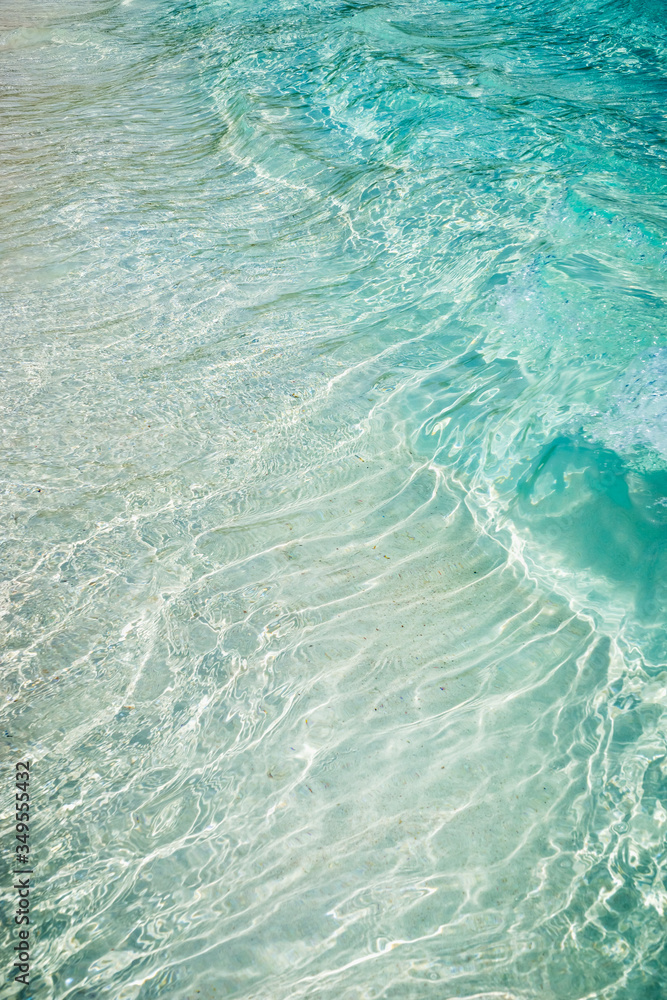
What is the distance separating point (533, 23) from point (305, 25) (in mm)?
2496

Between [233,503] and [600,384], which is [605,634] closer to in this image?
[600,384]

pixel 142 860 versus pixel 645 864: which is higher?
pixel 142 860

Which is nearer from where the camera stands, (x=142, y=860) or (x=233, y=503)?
(x=142, y=860)

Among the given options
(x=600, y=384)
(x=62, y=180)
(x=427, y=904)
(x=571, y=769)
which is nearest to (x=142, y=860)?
(x=427, y=904)

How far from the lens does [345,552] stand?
3.01m

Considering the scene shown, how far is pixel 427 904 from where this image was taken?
2027 millimetres

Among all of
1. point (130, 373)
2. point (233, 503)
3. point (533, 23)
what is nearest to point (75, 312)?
point (130, 373)

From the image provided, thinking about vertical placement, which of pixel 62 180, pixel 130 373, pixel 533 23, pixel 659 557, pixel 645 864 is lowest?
pixel 645 864

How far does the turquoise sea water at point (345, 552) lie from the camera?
201 centimetres

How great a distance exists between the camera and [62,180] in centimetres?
554

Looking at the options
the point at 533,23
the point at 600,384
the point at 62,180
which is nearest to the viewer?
the point at 600,384

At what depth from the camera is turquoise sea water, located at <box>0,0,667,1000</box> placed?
6.60 ft

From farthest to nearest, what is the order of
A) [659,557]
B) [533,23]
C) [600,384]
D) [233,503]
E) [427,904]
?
[533,23] → [600,384] → [233,503] → [659,557] → [427,904]

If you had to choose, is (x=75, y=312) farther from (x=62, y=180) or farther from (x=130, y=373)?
(x=62, y=180)
